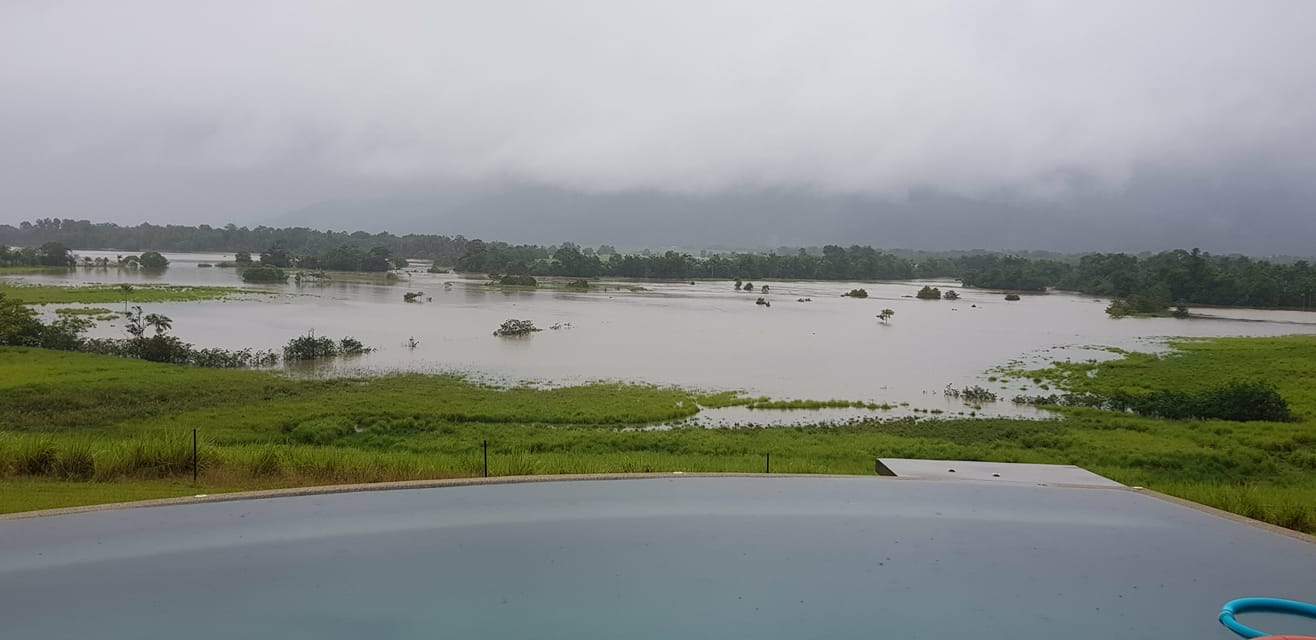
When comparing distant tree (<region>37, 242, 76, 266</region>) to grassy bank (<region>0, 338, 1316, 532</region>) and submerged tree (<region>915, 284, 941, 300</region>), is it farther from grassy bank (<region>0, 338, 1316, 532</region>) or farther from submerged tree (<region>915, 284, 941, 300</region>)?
submerged tree (<region>915, 284, 941, 300</region>)

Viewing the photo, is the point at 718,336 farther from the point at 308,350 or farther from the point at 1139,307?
the point at 1139,307

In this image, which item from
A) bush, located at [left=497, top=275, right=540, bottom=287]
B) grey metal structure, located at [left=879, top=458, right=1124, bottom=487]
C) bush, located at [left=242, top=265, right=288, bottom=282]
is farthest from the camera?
bush, located at [left=497, top=275, right=540, bottom=287]

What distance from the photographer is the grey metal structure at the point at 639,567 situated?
12.1ft

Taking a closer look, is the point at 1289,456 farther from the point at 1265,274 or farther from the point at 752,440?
the point at 1265,274

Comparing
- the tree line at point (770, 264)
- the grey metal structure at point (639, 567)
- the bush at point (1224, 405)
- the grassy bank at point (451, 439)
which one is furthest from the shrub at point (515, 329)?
the tree line at point (770, 264)

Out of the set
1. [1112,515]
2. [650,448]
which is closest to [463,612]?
[1112,515]

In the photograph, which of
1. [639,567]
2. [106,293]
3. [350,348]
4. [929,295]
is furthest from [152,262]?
[639,567]

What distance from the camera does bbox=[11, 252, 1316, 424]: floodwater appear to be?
2230 centimetres

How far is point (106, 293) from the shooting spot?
44281mm

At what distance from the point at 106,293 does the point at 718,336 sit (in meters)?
35.2

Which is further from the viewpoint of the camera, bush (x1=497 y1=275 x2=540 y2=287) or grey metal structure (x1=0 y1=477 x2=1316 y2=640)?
bush (x1=497 y1=275 x2=540 y2=287)

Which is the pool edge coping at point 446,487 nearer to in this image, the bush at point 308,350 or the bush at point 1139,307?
the bush at point 308,350

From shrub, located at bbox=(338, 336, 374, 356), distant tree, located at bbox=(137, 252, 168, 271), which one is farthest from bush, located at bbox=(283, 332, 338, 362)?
distant tree, located at bbox=(137, 252, 168, 271)

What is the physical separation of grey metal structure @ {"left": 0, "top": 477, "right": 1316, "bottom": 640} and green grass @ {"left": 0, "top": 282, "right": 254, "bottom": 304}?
42033mm
